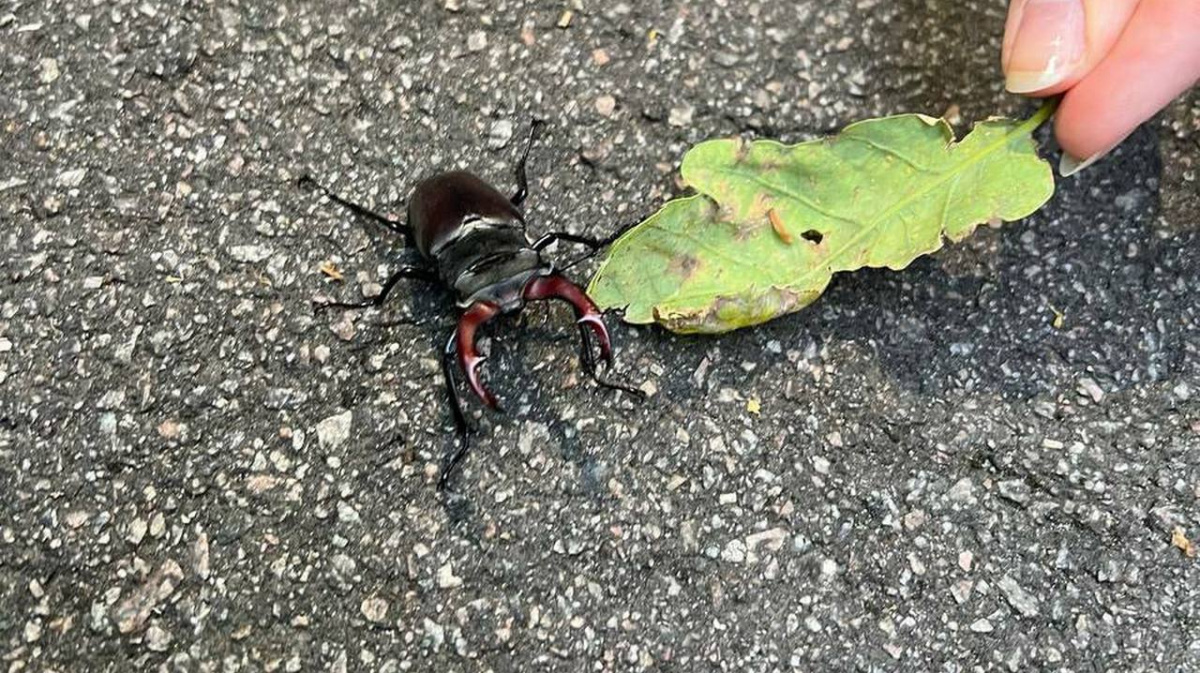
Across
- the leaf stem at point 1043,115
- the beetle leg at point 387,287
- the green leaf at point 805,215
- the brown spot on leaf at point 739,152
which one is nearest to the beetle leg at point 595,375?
the green leaf at point 805,215

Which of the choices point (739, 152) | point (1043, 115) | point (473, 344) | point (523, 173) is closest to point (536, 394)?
point (473, 344)

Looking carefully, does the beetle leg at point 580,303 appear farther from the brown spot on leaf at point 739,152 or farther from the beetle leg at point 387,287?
the brown spot on leaf at point 739,152

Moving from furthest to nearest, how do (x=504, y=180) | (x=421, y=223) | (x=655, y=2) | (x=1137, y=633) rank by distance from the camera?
1. (x=655, y=2)
2. (x=504, y=180)
3. (x=421, y=223)
4. (x=1137, y=633)

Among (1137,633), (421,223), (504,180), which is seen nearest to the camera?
(1137,633)

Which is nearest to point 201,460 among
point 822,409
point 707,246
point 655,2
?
point 707,246

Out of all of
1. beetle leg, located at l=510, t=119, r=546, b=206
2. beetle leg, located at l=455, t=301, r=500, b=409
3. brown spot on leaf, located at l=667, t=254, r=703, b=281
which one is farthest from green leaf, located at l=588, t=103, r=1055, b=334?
beetle leg, located at l=510, t=119, r=546, b=206

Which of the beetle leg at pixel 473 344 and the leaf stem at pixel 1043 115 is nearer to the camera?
the beetle leg at pixel 473 344

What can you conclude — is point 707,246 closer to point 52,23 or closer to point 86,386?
point 86,386

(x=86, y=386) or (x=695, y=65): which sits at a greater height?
(x=695, y=65)
